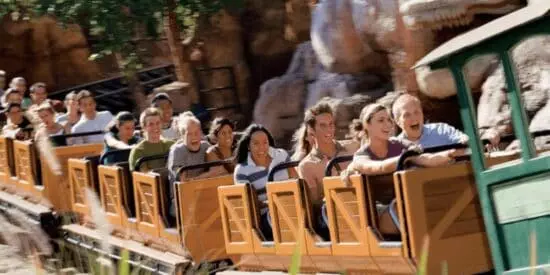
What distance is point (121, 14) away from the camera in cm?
1684

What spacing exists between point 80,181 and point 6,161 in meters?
2.29

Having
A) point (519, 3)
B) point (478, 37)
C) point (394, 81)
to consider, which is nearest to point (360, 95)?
point (394, 81)

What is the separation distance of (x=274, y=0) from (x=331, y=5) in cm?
392

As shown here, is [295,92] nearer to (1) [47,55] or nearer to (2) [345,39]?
(2) [345,39]

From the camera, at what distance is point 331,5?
16.8 metres

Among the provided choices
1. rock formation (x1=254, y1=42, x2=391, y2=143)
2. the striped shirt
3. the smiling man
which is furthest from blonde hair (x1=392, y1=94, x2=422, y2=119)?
rock formation (x1=254, y1=42, x2=391, y2=143)

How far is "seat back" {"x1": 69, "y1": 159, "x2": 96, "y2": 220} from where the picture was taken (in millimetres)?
9906

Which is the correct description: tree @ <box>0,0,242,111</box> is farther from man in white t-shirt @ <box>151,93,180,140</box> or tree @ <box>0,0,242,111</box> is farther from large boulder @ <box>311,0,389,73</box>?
man in white t-shirt @ <box>151,93,180,140</box>

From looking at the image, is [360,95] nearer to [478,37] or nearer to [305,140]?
[305,140]

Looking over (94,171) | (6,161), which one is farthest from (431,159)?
(6,161)

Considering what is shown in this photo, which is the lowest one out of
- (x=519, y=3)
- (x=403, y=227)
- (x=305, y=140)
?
(x=403, y=227)

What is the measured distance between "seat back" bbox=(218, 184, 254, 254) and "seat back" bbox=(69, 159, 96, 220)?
2519 millimetres

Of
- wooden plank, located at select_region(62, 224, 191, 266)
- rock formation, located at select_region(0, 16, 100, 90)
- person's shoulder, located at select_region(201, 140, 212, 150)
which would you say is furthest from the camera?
rock formation, located at select_region(0, 16, 100, 90)

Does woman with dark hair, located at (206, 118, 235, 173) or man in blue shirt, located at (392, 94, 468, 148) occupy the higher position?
woman with dark hair, located at (206, 118, 235, 173)
